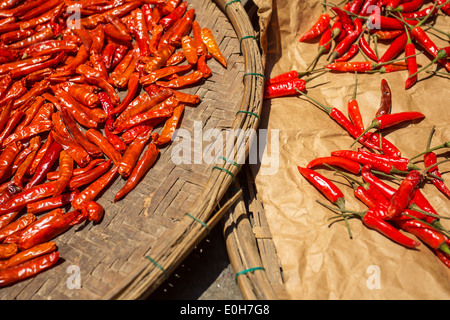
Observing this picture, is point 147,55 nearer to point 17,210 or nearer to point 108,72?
point 108,72

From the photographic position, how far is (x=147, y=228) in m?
2.68

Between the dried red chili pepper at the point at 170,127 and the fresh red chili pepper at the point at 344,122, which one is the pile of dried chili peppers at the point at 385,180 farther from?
the dried red chili pepper at the point at 170,127

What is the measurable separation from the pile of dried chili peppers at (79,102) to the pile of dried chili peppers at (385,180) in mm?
1329

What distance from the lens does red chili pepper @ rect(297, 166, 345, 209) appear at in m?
2.83

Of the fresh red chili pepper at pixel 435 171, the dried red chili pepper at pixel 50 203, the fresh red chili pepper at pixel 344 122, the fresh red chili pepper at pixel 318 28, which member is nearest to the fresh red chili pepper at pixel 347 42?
the fresh red chili pepper at pixel 318 28

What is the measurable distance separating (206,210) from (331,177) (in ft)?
3.91

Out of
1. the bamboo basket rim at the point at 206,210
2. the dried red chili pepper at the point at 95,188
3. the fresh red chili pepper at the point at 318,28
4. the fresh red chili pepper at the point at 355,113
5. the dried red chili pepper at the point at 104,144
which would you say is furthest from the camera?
the fresh red chili pepper at the point at 318,28

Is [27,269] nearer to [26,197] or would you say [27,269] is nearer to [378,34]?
[26,197]

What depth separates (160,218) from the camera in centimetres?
271

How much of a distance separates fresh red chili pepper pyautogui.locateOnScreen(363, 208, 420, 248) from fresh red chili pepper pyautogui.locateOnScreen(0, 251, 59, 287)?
229cm

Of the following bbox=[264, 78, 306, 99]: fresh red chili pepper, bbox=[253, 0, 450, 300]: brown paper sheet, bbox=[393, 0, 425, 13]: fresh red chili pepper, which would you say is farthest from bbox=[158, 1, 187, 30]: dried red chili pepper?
bbox=[393, 0, 425, 13]: fresh red chili pepper

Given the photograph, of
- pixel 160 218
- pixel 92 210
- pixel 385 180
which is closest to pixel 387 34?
pixel 385 180

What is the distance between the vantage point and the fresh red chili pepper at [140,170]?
2.87 m

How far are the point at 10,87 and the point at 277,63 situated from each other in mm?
2693
